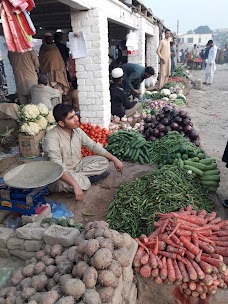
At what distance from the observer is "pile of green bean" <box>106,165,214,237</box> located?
3.25 metres

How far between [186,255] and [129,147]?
10.1 ft

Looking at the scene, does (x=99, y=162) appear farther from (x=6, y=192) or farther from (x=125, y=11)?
(x=125, y=11)

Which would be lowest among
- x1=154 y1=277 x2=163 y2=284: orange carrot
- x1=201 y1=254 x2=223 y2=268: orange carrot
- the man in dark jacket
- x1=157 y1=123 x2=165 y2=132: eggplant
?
x1=154 y1=277 x2=163 y2=284: orange carrot

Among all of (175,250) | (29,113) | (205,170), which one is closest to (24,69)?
(29,113)

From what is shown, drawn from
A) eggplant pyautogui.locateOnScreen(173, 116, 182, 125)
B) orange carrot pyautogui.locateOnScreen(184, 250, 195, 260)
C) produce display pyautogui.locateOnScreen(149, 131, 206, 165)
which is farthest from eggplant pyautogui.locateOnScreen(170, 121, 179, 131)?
orange carrot pyautogui.locateOnScreen(184, 250, 195, 260)

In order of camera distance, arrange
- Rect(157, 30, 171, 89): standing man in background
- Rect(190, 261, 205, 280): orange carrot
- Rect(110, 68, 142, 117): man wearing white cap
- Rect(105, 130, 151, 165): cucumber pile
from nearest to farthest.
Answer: Rect(190, 261, 205, 280): orange carrot
Rect(105, 130, 151, 165): cucumber pile
Rect(110, 68, 142, 117): man wearing white cap
Rect(157, 30, 171, 89): standing man in background

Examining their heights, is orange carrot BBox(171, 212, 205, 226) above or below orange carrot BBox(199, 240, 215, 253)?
above

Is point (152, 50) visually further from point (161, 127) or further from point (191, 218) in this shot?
point (191, 218)

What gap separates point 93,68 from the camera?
18.7 feet

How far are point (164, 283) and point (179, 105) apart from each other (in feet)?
27.9

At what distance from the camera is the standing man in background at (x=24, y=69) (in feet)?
23.0

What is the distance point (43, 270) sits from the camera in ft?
7.45

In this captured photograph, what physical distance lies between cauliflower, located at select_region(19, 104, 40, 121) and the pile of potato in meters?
3.31

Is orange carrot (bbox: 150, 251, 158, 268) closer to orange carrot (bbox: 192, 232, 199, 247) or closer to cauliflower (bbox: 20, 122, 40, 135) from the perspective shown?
orange carrot (bbox: 192, 232, 199, 247)
